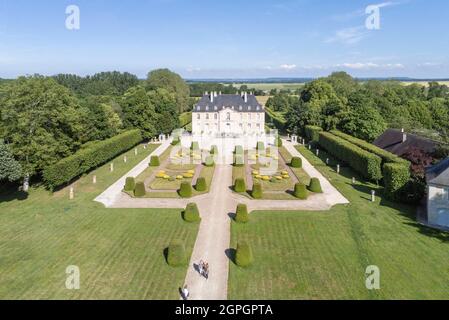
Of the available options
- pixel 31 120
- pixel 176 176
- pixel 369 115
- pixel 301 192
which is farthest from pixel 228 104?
pixel 31 120

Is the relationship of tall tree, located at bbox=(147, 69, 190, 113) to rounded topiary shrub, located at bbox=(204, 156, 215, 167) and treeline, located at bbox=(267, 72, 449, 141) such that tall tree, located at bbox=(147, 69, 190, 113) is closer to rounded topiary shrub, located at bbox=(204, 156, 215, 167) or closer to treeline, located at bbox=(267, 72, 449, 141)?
treeline, located at bbox=(267, 72, 449, 141)

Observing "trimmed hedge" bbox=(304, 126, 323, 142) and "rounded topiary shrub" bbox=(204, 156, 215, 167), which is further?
"trimmed hedge" bbox=(304, 126, 323, 142)

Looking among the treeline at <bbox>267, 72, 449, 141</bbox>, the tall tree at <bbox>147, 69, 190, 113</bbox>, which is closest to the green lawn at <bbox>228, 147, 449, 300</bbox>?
the treeline at <bbox>267, 72, 449, 141</bbox>

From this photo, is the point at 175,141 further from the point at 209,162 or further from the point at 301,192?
the point at 301,192

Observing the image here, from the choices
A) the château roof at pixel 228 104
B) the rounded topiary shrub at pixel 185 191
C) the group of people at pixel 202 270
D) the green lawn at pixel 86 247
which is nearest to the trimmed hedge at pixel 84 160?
the green lawn at pixel 86 247

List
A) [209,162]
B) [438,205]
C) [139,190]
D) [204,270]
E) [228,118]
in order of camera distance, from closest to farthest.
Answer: [204,270] < [438,205] < [139,190] < [209,162] < [228,118]

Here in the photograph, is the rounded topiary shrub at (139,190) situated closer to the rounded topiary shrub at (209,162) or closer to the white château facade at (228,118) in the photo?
the rounded topiary shrub at (209,162)
